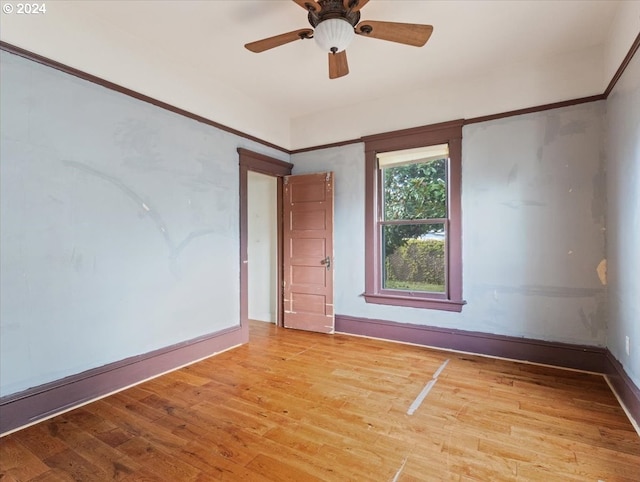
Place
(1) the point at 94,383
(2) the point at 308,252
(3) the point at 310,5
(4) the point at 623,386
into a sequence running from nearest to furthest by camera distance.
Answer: (3) the point at 310,5 < (4) the point at 623,386 < (1) the point at 94,383 < (2) the point at 308,252

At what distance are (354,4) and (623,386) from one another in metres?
3.26

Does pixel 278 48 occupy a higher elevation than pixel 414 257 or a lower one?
higher

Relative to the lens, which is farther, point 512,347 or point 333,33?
point 512,347

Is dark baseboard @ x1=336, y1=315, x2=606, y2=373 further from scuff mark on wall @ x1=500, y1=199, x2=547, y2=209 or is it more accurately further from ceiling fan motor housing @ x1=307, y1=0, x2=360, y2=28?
ceiling fan motor housing @ x1=307, y1=0, x2=360, y2=28

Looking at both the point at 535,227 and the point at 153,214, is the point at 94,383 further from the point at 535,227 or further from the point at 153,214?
the point at 535,227

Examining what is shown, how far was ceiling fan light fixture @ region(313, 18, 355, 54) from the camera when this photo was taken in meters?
2.15

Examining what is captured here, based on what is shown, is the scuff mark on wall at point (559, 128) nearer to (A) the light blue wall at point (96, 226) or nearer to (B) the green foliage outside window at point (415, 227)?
(B) the green foliage outside window at point (415, 227)

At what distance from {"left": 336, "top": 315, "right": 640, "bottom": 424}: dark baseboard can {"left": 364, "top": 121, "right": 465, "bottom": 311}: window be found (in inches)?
11.7

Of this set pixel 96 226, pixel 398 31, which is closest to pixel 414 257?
pixel 398 31

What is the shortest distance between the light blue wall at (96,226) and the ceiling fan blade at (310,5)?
5.72 feet

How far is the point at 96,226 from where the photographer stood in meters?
2.62

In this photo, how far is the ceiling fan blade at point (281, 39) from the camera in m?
2.27

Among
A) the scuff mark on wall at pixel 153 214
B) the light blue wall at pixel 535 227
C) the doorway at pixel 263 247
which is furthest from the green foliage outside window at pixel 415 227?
the scuff mark on wall at pixel 153 214

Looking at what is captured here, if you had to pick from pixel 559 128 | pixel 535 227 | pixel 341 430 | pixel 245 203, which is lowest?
pixel 341 430
